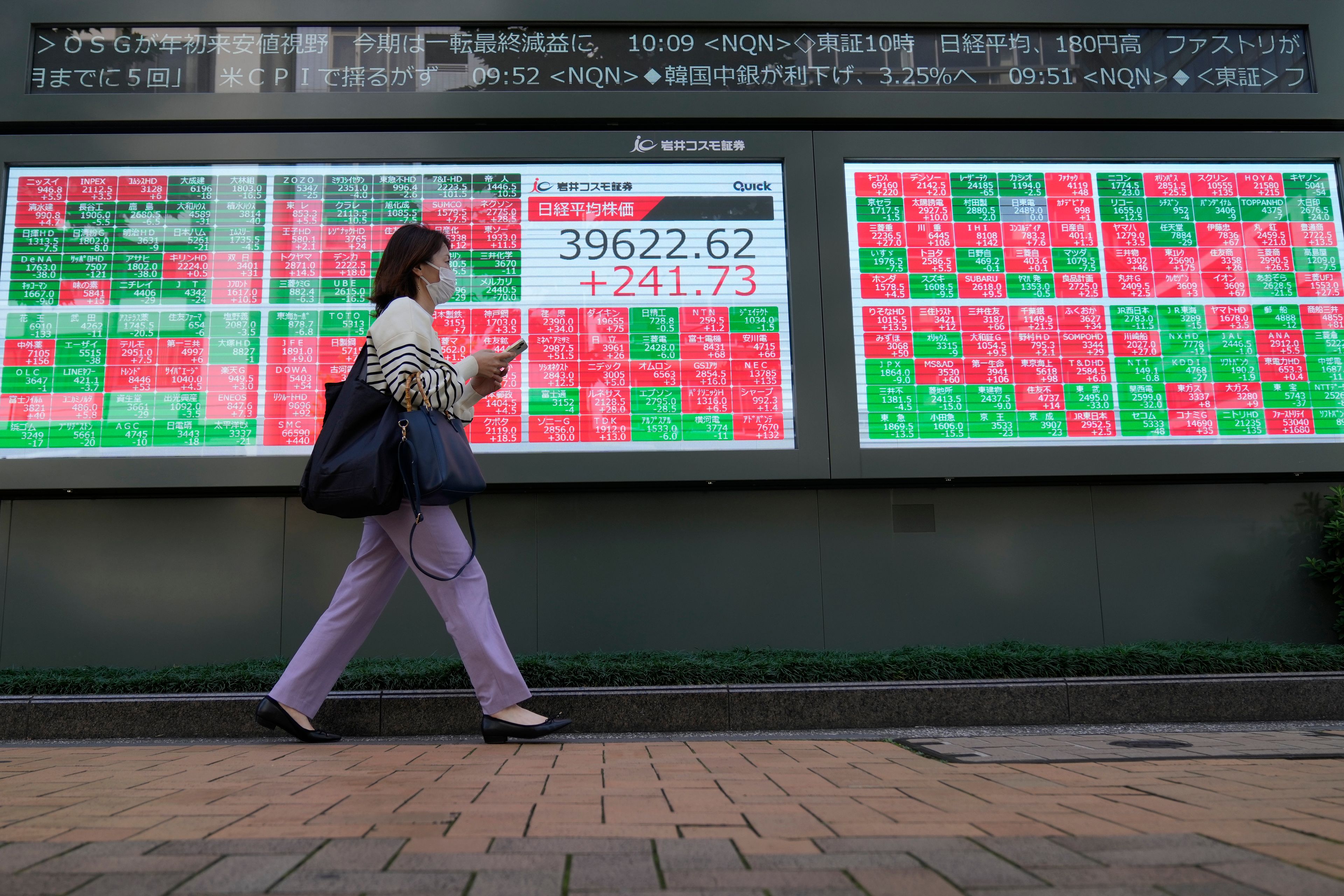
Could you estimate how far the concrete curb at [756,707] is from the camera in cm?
343

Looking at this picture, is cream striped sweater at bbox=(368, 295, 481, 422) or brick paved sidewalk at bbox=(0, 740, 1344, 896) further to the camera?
cream striped sweater at bbox=(368, 295, 481, 422)

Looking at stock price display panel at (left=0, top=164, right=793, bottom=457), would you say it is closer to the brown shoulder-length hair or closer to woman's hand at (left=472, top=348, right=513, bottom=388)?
the brown shoulder-length hair

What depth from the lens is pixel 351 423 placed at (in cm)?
296

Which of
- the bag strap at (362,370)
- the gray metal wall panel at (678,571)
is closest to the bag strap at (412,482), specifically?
the bag strap at (362,370)

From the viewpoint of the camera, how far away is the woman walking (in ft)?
9.70

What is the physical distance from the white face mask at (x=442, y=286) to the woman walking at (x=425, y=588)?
0.20 metres

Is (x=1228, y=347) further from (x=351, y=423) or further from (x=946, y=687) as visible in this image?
(x=351, y=423)

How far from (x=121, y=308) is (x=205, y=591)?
1.45 meters

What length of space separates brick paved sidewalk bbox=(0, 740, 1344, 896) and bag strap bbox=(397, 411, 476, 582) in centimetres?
60

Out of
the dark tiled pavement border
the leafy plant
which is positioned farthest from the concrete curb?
the dark tiled pavement border

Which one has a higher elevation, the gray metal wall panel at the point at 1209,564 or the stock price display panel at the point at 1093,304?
the stock price display panel at the point at 1093,304

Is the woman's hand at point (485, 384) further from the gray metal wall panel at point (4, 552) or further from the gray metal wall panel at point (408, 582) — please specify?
the gray metal wall panel at point (4, 552)

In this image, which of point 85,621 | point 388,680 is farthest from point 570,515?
point 85,621

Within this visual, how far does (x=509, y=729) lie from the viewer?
299 cm
